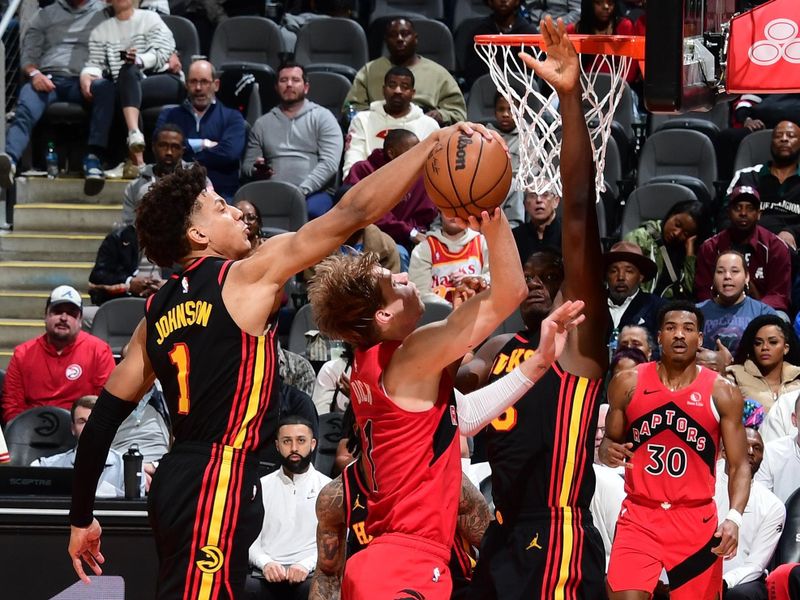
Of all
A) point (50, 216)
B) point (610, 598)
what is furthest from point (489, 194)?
point (50, 216)

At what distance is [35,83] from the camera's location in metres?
11.9

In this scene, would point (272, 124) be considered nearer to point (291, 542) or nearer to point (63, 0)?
point (63, 0)

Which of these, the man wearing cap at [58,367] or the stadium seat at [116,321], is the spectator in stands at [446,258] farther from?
the man wearing cap at [58,367]

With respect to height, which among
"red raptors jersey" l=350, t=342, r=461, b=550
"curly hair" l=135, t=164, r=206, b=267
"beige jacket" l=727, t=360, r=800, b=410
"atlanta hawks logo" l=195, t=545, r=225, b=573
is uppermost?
"curly hair" l=135, t=164, r=206, b=267

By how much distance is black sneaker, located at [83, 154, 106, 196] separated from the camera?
1198 centimetres

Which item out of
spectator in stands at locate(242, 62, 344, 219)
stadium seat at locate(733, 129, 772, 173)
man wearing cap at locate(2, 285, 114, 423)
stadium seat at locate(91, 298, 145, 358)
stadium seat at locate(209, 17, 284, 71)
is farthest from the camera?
stadium seat at locate(209, 17, 284, 71)

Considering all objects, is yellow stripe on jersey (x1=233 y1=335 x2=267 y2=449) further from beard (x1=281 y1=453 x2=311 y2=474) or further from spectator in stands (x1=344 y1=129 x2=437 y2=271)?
spectator in stands (x1=344 y1=129 x2=437 y2=271)

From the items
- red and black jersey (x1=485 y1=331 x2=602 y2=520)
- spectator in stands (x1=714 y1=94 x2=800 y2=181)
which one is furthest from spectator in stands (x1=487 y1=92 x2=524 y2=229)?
red and black jersey (x1=485 y1=331 x2=602 y2=520)

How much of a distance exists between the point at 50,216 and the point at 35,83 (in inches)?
46.3

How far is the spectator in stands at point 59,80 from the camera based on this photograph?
11773 millimetres

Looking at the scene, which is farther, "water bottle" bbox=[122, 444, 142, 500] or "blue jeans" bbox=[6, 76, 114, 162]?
"blue jeans" bbox=[6, 76, 114, 162]

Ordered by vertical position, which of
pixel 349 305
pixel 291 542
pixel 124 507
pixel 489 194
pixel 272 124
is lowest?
pixel 291 542

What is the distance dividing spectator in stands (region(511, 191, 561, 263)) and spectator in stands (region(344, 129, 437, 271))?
29.6 inches

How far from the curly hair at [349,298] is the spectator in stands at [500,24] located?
7.79 metres
